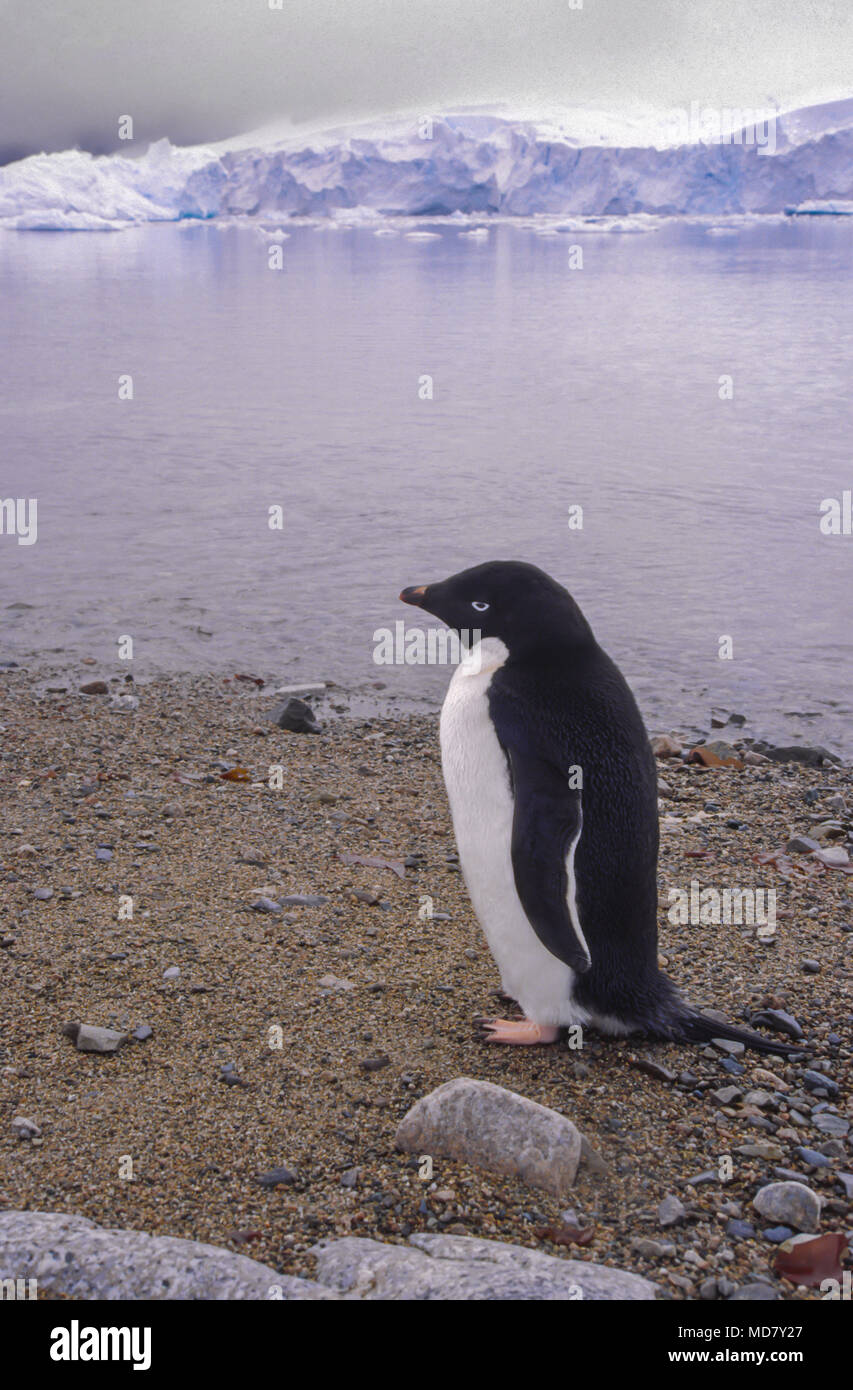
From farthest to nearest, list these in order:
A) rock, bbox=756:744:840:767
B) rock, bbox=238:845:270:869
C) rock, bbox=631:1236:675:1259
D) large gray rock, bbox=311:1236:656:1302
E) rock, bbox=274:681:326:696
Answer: rock, bbox=274:681:326:696 → rock, bbox=756:744:840:767 → rock, bbox=238:845:270:869 → rock, bbox=631:1236:675:1259 → large gray rock, bbox=311:1236:656:1302

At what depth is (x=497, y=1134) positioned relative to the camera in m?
2.48

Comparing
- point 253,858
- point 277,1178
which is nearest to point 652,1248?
point 277,1178

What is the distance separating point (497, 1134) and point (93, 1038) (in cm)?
105

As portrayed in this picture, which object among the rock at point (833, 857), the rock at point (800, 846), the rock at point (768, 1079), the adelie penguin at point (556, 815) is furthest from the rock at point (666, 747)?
the rock at point (768, 1079)

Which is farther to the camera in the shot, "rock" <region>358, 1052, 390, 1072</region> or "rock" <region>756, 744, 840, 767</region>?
"rock" <region>756, 744, 840, 767</region>

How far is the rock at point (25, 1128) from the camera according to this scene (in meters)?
2.56

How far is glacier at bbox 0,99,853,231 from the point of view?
198ft

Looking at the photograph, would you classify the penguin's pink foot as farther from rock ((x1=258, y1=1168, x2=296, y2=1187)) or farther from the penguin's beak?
the penguin's beak

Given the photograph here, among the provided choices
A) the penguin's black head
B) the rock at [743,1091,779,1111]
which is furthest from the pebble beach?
the penguin's black head

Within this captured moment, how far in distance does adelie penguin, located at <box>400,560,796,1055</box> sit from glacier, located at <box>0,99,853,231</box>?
200 ft

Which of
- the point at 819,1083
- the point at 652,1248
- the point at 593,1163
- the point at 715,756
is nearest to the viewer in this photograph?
the point at 652,1248

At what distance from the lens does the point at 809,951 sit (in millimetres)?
3570

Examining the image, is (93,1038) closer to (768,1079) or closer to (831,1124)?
(768,1079)
